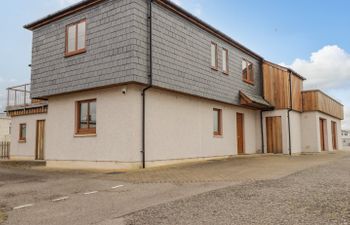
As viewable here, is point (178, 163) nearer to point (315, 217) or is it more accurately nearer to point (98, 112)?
point (98, 112)

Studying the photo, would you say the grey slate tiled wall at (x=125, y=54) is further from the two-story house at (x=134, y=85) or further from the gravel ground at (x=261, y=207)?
the gravel ground at (x=261, y=207)

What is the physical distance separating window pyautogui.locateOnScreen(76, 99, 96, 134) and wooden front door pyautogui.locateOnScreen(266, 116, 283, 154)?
1200 cm

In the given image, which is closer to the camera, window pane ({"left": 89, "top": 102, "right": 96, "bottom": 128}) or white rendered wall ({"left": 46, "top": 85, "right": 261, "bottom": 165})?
white rendered wall ({"left": 46, "top": 85, "right": 261, "bottom": 165})

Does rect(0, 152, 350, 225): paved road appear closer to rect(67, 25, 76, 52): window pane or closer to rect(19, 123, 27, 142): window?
rect(67, 25, 76, 52): window pane

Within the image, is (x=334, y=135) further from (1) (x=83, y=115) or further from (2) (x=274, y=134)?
(1) (x=83, y=115)

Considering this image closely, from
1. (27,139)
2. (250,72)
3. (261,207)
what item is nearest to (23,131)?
(27,139)

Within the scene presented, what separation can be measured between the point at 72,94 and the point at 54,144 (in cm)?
241

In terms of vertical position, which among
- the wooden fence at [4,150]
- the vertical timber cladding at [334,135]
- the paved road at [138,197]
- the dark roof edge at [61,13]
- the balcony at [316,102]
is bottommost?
the paved road at [138,197]

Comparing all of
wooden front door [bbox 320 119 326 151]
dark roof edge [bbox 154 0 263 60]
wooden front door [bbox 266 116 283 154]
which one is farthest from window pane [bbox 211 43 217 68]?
wooden front door [bbox 320 119 326 151]

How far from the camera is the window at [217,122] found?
17156mm

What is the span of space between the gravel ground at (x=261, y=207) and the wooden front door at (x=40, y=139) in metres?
14.9

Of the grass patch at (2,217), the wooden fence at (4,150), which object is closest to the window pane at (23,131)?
the wooden fence at (4,150)

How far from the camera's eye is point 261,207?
18.3 ft

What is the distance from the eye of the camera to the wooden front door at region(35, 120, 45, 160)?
19391 millimetres
